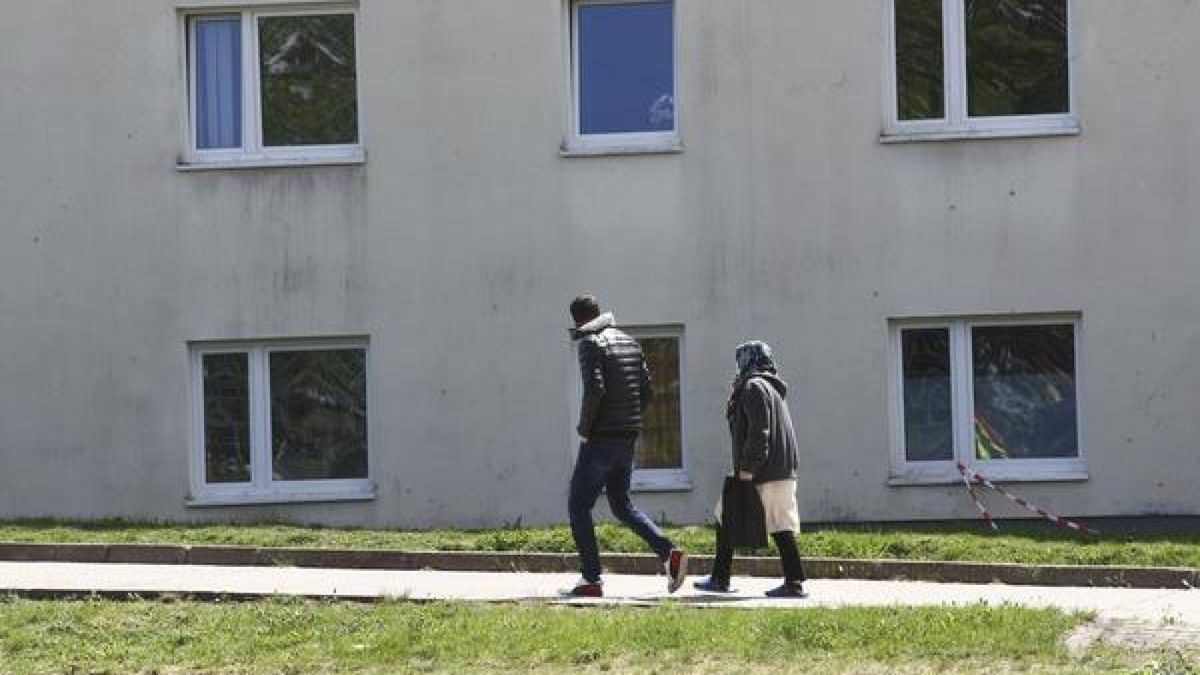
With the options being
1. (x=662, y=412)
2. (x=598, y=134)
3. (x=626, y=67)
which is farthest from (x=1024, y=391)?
(x=626, y=67)

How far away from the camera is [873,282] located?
20203mm

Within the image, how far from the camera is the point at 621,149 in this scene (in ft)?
67.4

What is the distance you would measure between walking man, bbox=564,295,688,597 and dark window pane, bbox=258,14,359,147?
7004mm

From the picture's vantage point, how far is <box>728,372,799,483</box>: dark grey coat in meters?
14.3

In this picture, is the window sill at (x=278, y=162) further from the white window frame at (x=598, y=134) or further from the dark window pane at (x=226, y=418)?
the white window frame at (x=598, y=134)

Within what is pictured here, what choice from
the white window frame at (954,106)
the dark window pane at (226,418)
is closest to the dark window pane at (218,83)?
the dark window pane at (226,418)

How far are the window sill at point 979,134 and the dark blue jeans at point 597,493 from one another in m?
6.51

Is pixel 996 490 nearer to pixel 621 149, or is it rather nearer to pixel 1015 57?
pixel 1015 57

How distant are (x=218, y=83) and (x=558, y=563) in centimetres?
702

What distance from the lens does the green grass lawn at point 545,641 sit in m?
11.5

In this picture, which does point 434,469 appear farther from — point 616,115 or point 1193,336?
point 1193,336

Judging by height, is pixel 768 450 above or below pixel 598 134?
below

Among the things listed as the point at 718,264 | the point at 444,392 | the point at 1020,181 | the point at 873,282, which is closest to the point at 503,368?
the point at 444,392

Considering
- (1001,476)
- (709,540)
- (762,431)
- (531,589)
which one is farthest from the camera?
(1001,476)
